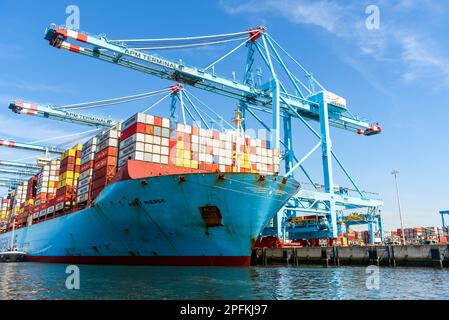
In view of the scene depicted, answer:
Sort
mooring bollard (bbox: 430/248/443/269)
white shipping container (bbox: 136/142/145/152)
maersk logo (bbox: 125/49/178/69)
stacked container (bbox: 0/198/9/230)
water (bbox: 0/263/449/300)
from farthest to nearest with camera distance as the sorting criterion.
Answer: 1. stacked container (bbox: 0/198/9/230)
2. maersk logo (bbox: 125/49/178/69)
3. white shipping container (bbox: 136/142/145/152)
4. mooring bollard (bbox: 430/248/443/269)
5. water (bbox: 0/263/449/300)

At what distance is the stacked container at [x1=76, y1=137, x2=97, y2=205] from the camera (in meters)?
34.4

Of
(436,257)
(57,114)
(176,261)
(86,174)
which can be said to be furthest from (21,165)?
(436,257)

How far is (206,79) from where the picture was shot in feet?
126

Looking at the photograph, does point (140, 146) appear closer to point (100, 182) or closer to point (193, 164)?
point (193, 164)

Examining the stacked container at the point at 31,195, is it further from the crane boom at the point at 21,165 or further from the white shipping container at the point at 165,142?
the white shipping container at the point at 165,142

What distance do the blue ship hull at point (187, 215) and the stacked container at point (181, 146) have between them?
295cm

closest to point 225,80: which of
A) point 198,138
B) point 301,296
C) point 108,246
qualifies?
point 198,138

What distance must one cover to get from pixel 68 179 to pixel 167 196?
59.3ft

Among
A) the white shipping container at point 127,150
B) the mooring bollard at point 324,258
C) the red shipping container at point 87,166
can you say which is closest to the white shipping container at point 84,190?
the red shipping container at point 87,166

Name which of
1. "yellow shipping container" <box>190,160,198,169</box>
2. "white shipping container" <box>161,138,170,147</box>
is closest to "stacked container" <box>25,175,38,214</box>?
"white shipping container" <box>161,138,170,147</box>

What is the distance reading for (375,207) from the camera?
51906 mm

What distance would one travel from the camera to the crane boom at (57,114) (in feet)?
145

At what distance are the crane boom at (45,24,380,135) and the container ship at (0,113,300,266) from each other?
6.61 meters

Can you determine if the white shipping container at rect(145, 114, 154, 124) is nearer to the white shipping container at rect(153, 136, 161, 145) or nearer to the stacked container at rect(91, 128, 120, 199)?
the white shipping container at rect(153, 136, 161, 145)
